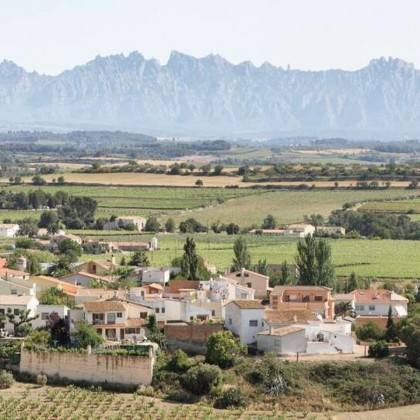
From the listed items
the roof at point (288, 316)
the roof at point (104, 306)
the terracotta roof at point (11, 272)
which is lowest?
the terracotta roof at point (11, 272)

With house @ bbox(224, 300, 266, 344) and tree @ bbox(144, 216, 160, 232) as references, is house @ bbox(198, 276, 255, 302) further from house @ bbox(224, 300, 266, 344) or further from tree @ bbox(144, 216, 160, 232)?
tree @ bbox(144, 216, 160, 232)

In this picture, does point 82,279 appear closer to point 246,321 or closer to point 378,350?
point 246,321

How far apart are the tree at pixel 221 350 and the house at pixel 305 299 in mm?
5230

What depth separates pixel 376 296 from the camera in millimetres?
44094

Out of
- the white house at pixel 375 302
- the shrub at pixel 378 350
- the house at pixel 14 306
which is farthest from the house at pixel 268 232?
the shrub at pixel 378 350

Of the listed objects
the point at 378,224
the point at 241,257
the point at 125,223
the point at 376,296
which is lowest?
the point at 125,223

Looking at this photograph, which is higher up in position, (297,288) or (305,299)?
(297,288)

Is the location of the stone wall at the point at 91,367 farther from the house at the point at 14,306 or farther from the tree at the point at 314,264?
the tree at the point at 314,264

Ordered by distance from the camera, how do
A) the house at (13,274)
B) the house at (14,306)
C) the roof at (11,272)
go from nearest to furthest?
the house at (14,306) < the house at (13,274) < the roof at (11,272)

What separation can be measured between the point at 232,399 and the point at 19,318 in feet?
27.1

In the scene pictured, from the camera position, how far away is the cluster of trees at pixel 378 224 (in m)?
72.5

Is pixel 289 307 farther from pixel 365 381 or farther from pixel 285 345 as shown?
pixel 365 381

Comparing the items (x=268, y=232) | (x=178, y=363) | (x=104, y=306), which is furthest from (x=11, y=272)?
(x=268, y=232)

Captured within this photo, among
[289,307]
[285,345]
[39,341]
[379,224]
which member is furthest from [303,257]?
[379,224]
